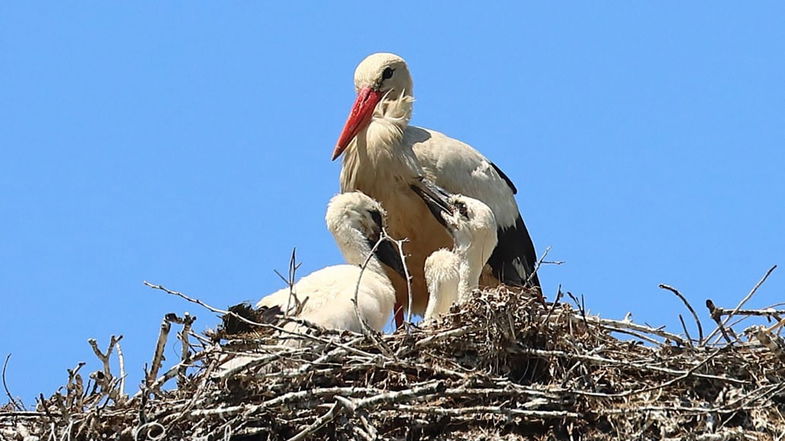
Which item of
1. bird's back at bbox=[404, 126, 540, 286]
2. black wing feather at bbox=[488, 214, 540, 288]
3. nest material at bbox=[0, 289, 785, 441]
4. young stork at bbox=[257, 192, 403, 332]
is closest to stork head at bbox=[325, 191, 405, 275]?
young stork at bbox=[257, 192, 403, 332]

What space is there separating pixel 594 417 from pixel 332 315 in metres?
1.11

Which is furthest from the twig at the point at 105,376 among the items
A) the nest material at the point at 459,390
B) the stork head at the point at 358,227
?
the stork head at the point at 358,227

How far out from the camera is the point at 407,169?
7.22 m

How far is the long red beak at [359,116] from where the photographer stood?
7363mm

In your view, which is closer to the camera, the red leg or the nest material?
the nest material

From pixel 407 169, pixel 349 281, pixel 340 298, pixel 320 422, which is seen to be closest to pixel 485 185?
pixel 407 169

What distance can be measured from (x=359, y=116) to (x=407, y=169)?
0.36 metres

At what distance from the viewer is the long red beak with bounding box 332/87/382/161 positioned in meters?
7.36

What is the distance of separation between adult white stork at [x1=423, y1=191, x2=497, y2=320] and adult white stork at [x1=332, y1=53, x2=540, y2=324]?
0.32m

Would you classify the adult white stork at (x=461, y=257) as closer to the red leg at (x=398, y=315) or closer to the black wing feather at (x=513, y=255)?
the red leg at (x=398, y=315)

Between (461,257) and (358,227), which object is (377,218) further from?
(461,257)

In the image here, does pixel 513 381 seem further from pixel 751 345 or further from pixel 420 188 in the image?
pixel 420 188

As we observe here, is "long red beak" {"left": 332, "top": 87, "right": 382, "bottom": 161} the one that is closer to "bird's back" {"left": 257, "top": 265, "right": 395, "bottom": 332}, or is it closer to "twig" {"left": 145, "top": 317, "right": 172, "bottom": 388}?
"bird's back" {"left": 257, "top": 265, "right": 395, "bottom": 332}

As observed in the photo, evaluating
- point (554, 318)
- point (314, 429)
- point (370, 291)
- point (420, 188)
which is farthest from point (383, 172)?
point (314, 429)
